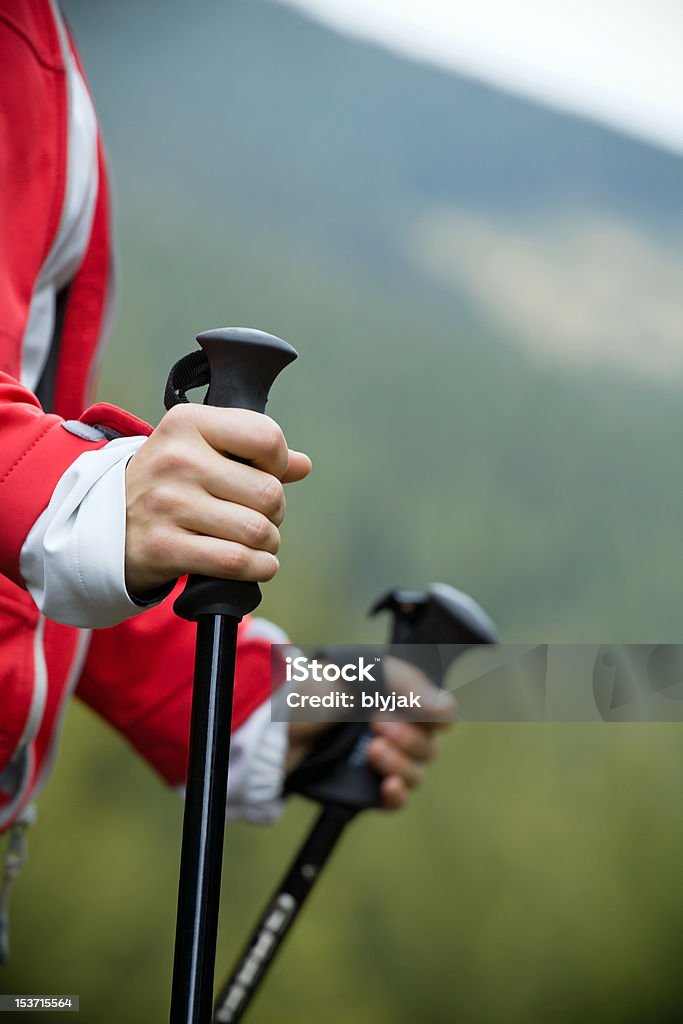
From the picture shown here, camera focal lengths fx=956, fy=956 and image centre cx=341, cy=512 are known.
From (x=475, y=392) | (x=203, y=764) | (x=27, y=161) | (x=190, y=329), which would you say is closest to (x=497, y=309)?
(x=475, y=392)

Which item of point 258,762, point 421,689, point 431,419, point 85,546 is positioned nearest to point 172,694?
point 258,762

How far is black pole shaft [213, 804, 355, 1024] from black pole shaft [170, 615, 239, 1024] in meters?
0.29

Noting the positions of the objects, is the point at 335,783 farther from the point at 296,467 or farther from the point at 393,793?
the point at 296,467

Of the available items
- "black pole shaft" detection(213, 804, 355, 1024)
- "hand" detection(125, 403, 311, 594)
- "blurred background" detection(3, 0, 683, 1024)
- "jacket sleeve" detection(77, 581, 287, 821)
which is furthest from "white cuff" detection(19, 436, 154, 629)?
"blurred background" detection(3, 0, 683, 1024)

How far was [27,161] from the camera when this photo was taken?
444 mm

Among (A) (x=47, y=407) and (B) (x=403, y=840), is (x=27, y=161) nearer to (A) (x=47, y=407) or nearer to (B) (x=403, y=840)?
(A) (x=47, y=407)

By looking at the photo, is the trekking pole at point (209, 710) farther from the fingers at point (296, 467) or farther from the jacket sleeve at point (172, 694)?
the jacket sleeve at point (172, 694)

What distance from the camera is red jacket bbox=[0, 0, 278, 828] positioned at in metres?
0.35

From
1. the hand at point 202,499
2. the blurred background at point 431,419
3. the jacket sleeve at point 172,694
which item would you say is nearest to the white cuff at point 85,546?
the hand at point 202,499

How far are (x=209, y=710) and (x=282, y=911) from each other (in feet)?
1.15

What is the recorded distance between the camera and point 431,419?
103 centimetres

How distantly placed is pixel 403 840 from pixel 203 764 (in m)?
0.71

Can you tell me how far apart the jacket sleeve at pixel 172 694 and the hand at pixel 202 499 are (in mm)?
248

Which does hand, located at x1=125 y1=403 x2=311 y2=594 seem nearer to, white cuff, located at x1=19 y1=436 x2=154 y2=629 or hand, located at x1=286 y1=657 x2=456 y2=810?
white cuff, located at x1=19 y1=436 x2=154 y2=629
